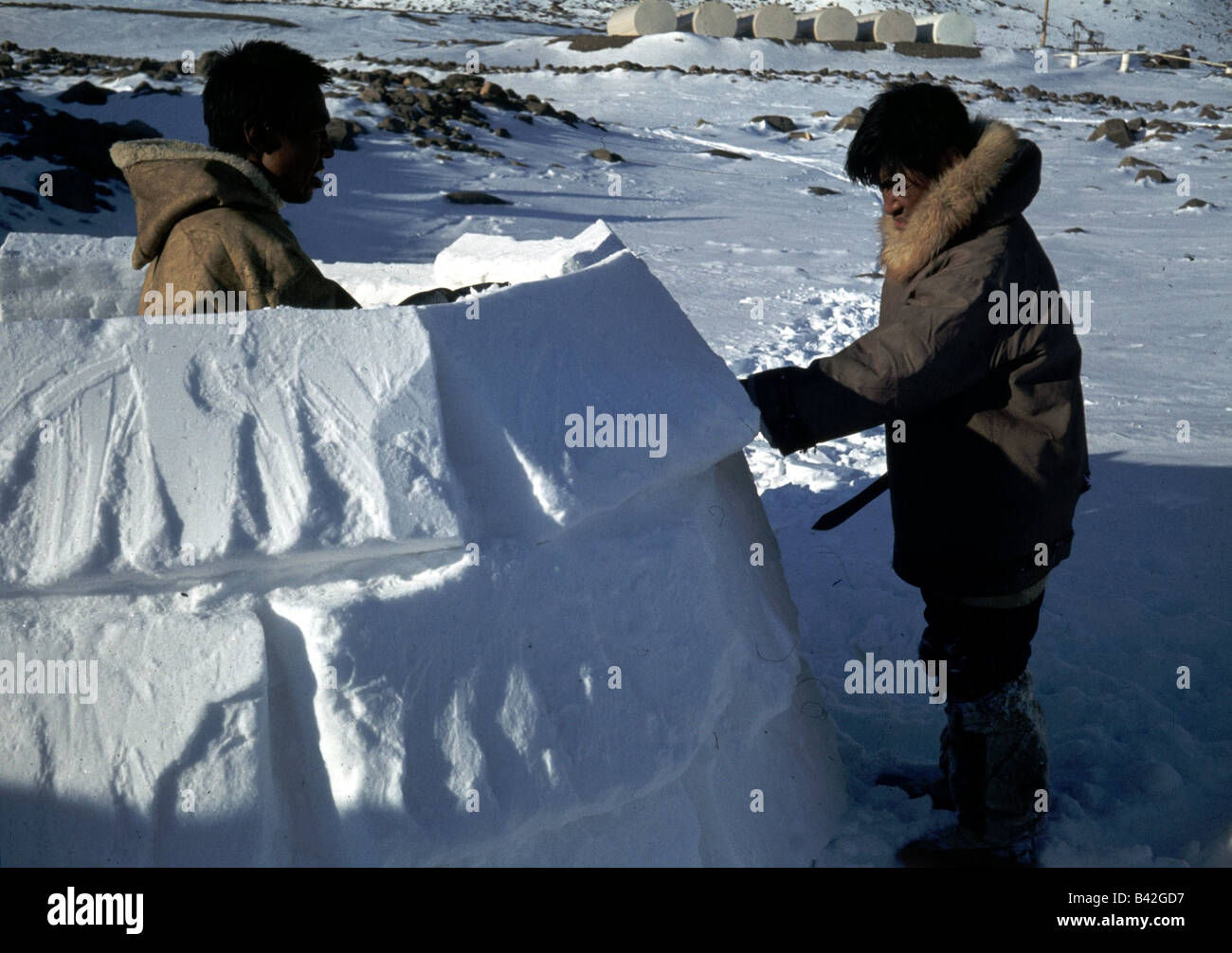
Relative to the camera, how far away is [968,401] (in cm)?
220

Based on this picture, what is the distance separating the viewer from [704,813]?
2023 mm

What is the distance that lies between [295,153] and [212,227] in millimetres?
257

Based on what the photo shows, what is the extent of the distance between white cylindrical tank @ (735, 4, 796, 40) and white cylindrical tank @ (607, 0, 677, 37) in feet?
6.07

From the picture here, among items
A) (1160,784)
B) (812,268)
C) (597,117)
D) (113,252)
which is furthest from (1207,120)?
(113,252)

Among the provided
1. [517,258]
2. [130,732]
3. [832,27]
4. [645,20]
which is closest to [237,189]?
[517,258]

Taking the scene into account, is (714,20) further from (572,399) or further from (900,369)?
(572,399)

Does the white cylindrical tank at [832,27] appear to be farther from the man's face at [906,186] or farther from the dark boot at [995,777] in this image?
the dark boot at [995,777]

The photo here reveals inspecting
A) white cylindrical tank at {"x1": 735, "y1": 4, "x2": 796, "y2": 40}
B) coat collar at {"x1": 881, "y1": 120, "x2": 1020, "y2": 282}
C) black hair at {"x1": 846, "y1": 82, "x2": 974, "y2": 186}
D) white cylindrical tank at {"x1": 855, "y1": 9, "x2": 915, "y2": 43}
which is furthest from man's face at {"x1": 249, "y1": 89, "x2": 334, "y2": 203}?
white cylindrical tank at {"x1": 855, "y1": 9, "x2": 915, "y2": 43}

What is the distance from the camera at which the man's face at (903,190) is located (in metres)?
2.16

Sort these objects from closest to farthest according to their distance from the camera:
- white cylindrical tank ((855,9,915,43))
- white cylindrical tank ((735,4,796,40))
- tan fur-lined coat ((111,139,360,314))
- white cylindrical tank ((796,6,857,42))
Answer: tan fur-lined coat ((111,139,360,314)), white cylindrical tank ((735,4,796,40)), white cylindrical tank ((796,6,857,42)), white cylindrical tank ((855,9,915,43))

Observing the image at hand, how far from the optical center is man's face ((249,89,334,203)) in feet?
7.05

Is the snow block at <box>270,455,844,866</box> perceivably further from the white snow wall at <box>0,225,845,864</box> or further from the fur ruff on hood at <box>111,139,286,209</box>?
the fur ruff on hood at <box>111,139,286,209</box>

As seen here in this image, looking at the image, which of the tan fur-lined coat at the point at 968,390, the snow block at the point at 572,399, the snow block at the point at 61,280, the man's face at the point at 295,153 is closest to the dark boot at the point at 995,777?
the tan fur-lined coat at the point at 968,390

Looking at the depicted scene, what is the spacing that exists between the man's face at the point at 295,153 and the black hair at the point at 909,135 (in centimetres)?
108
